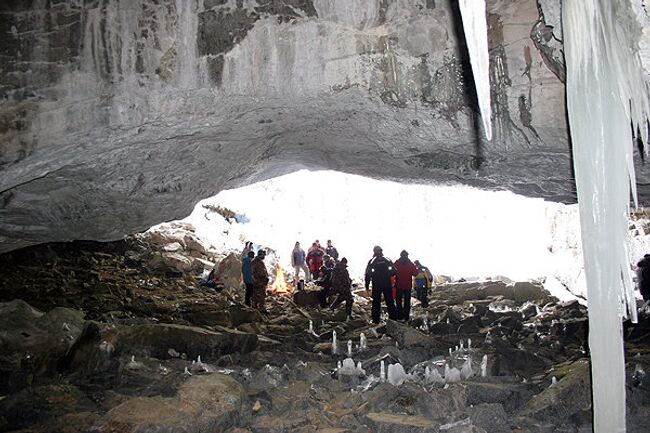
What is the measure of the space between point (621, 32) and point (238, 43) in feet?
13.5

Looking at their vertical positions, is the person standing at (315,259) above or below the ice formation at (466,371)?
above

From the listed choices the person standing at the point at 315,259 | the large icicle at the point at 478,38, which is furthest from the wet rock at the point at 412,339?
the person standing at the point at 315,259

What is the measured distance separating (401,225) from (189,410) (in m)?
24.4

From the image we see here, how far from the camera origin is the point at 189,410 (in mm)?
4539

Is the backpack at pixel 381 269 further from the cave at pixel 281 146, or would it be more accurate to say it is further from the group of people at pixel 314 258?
the group of people at pixel 314 258

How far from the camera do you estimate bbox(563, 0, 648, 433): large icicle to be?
3.76m

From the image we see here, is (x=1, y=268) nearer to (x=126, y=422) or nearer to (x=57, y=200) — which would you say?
(x=57, y=200)

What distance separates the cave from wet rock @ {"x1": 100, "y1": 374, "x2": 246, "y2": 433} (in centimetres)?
2

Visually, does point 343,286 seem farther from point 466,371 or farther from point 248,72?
point 248,72

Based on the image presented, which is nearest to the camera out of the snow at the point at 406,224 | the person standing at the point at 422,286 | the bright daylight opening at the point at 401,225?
the person standing at the point at 422,286

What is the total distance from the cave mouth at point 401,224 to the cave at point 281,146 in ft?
35.2

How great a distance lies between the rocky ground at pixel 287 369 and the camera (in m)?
4.61

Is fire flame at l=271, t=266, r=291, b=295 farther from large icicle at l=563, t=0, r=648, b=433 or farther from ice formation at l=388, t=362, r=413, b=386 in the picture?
large icicle at l=563, t=0, r=648, b=433

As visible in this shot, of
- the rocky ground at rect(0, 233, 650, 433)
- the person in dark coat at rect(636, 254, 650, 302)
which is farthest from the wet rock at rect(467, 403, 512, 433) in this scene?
the person in dark coat at rect(636, 254, 650, 302)
